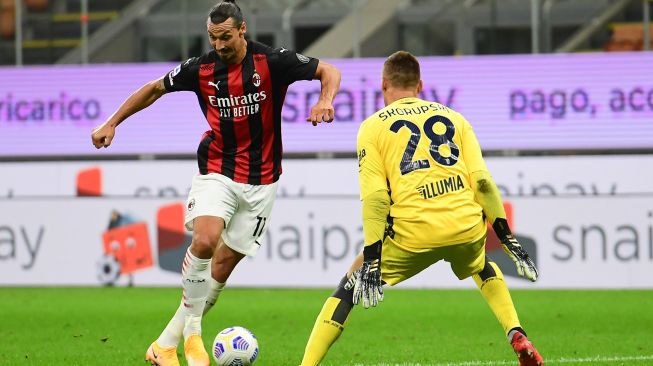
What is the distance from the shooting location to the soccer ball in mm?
6367

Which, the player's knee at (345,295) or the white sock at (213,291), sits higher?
the player's knee at (345,295)

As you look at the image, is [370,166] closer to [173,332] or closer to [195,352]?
[195,352]

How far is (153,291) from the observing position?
43.6ft

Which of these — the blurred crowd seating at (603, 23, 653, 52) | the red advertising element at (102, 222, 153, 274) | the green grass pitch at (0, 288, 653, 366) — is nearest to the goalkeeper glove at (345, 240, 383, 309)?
the green grass pitch at (0, 288, 653, 366)

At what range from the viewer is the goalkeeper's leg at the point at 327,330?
222 inches

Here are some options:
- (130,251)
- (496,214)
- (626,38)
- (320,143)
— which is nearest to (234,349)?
(496,214)

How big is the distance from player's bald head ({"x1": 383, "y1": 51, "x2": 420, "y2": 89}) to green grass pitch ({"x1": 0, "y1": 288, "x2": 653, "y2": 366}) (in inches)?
79.6

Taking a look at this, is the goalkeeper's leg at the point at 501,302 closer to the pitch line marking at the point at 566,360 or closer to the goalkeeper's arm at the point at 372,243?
the goalkeeper's arm at the point at 372,243

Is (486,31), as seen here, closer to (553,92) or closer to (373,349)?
(553,92)

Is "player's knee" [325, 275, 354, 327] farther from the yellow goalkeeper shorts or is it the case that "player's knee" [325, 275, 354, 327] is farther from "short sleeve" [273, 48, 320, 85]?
"short sleeve" [273, 48, 320, 85]

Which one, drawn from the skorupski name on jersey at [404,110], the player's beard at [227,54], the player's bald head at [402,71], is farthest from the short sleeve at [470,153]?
the player's beard at [227,54]

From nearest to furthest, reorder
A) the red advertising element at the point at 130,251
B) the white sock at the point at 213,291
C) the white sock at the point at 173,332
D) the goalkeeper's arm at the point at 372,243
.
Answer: the goalkeeper's arm at the point at 372,243, the white sock at the point at 173,332, the white sock at the point at 213,291, the red advertising element at the point at 130,251

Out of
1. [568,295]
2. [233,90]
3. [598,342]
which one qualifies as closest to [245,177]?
[233,90]

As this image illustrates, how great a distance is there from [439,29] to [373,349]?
946 cm
